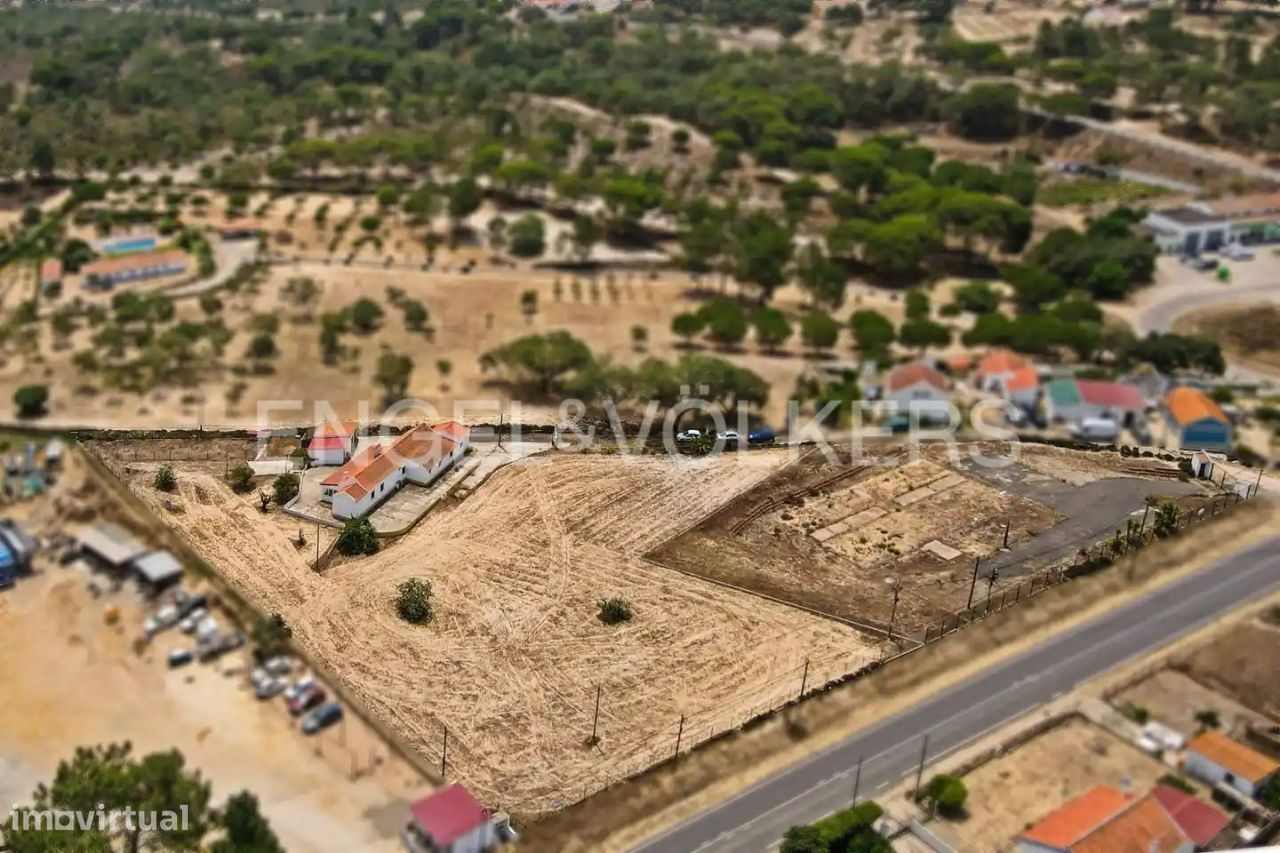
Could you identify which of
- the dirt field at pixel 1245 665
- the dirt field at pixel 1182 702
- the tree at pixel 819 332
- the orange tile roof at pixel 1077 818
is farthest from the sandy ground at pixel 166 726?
the tree at pixel 819 332

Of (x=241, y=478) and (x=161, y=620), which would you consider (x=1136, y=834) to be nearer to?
(x=161, y=620)

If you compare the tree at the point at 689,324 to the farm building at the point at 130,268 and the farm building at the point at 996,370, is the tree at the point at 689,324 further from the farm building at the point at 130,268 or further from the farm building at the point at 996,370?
the farm building at the point at 130,268

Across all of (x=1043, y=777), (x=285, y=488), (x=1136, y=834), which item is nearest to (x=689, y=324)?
(x=285, y=488)

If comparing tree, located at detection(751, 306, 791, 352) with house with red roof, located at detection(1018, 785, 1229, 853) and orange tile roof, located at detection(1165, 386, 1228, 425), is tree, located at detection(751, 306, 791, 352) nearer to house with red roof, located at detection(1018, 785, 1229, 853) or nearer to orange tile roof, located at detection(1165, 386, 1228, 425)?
orange tile roof, located at detection(1165, 386, 1228, 425)

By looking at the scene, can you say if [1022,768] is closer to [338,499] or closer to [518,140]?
[338,499]

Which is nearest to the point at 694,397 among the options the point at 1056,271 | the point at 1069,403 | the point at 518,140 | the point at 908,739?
the point at 1069,403
